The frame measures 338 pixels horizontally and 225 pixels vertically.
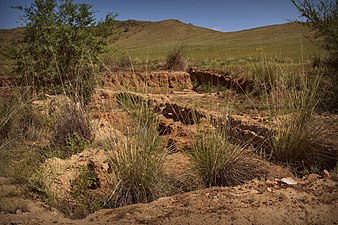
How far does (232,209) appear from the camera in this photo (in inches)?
115

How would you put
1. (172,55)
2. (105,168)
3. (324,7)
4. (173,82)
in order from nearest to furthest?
1. (105,168)
2. (324,7)
3. (173,82)
4. (172,55)

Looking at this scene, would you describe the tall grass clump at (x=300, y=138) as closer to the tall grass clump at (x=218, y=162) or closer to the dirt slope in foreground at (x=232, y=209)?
the tall grass clump at (x=218, y=162)

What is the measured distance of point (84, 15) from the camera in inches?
368

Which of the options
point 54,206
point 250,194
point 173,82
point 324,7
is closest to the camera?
point 250,194

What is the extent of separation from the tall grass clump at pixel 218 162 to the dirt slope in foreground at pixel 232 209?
1.84 ft

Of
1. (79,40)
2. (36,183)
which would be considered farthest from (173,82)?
(36,183)

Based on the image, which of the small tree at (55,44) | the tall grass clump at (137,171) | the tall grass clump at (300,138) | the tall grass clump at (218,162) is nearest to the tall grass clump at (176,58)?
the small tree at (55,44)

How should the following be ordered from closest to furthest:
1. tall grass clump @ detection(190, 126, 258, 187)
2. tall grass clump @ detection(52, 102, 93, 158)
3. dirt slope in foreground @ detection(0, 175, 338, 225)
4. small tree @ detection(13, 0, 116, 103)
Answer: dirt slope in foreground @ detection(0, 175, 338, 225) → tall grass clump @ detection(190, 126, 258, 187) → tall grass clump @ detection(52, 102, 93, 158) → small tree @ detection(13, 0, 116, 103)

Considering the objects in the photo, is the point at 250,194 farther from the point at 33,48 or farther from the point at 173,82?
the point at 173,82

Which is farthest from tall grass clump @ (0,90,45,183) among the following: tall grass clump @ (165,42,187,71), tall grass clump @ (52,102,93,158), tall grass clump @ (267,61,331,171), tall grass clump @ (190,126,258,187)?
tall grass clump @ (165,42,187,71)

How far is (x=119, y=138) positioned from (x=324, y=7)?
23.7 ft

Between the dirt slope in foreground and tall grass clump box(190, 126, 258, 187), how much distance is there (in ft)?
1.84

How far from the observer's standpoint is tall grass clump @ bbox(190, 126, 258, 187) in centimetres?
392

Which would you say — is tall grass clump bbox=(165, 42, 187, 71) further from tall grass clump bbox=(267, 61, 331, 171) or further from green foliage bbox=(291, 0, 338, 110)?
tall grass clump bbox=(267, 61, 331, 171)
